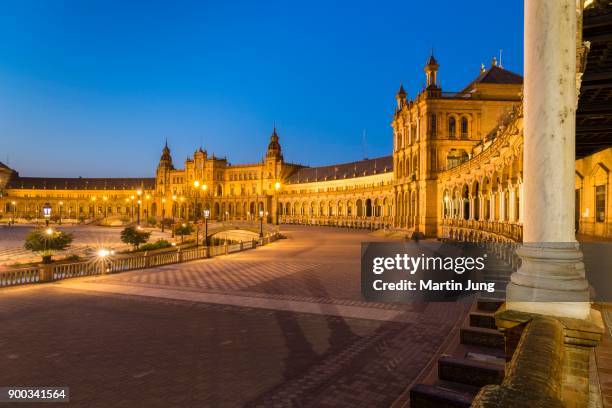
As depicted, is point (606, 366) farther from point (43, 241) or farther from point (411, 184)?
point (411, 184)

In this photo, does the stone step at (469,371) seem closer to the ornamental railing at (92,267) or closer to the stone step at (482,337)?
the stone step at (482,337)

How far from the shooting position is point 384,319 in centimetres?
1192

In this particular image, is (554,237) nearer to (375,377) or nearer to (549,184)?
(549,184)

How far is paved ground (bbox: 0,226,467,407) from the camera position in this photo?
7.11 m

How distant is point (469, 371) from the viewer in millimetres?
6504

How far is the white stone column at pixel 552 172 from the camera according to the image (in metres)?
4.59

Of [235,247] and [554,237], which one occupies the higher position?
[554,237]

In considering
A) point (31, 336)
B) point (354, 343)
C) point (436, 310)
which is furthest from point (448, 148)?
point (31, 336)

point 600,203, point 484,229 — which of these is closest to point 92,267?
point 484,229

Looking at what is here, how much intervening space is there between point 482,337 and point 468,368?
1.82 metres

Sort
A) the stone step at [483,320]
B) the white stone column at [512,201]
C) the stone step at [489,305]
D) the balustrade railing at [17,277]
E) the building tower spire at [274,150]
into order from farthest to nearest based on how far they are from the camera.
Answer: the building tower spire at [274,150], the white stone column at [512,201], the balustrade railing at [17,277], the stone step at [489,305], the stone step at [483,320]

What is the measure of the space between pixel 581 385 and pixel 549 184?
2.18 m

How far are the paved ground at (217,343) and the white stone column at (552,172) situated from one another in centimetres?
344

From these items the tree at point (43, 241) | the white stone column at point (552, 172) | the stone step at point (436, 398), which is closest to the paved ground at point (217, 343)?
the stone step at point (436, 398)
